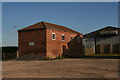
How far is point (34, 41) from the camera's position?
25750mm

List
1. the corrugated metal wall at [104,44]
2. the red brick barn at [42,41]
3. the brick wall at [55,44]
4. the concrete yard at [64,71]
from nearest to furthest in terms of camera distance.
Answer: the concrete yard at [64,71], the red brick barn at [42,41], the brick wall at [55,44], the corrugated metal wall at [104,44]

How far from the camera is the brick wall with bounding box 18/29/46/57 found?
24.9 metres

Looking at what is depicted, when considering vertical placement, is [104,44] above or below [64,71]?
above

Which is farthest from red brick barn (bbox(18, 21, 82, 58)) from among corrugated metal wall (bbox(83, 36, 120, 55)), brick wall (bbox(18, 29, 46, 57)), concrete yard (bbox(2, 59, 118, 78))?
corrugated metal wall (bbox(83, 36, 120, 55))

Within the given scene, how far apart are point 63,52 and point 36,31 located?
22.4 ft

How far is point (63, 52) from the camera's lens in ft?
95.5

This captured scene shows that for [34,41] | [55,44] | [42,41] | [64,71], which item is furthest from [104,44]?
[64,71]

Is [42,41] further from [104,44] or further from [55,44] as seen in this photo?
[104,44]

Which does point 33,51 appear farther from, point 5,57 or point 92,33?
point 92,33

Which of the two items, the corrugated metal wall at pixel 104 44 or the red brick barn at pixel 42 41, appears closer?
the red brick barn at pixel 42 41

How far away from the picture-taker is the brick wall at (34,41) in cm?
2488

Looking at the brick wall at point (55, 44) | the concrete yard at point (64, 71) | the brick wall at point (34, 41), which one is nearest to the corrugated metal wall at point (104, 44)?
the brick wall at point (55, 44)

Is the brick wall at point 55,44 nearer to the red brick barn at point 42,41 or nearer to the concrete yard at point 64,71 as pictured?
the red brick barn at point 42,41

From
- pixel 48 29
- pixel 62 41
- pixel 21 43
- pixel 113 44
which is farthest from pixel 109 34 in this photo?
pixel 21 43
